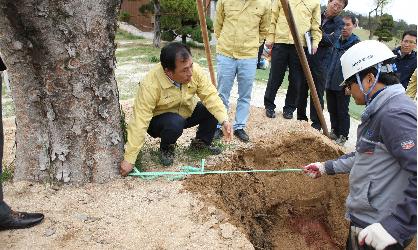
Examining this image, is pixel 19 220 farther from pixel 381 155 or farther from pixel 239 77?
pixel 239 77

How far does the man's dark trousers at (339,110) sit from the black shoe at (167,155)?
8.23ft

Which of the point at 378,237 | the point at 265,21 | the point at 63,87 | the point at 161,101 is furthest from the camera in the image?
the point at 265,21

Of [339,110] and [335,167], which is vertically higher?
[335,167]

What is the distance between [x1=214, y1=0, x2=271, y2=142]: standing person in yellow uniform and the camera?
4.42m

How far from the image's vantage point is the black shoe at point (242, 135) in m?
4.40

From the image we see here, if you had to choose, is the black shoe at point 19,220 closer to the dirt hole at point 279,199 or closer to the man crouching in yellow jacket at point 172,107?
the man crouching in yellow jacket at point 172,107

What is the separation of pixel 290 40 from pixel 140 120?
8.41 feet

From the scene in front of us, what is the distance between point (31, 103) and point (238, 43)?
2.30 m

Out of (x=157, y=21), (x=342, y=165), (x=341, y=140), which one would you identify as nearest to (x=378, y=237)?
(x=342, y=165)

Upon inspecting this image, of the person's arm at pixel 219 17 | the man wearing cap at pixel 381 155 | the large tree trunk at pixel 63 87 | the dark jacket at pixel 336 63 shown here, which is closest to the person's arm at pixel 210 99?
the large tree trunk at pixel 63 87

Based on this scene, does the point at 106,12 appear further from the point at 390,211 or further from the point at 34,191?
the point at 390,211

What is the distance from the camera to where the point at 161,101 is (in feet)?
11.3

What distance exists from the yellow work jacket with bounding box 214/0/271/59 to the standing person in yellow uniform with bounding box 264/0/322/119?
2.00ft

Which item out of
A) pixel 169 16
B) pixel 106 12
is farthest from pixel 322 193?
pixel 169 16
